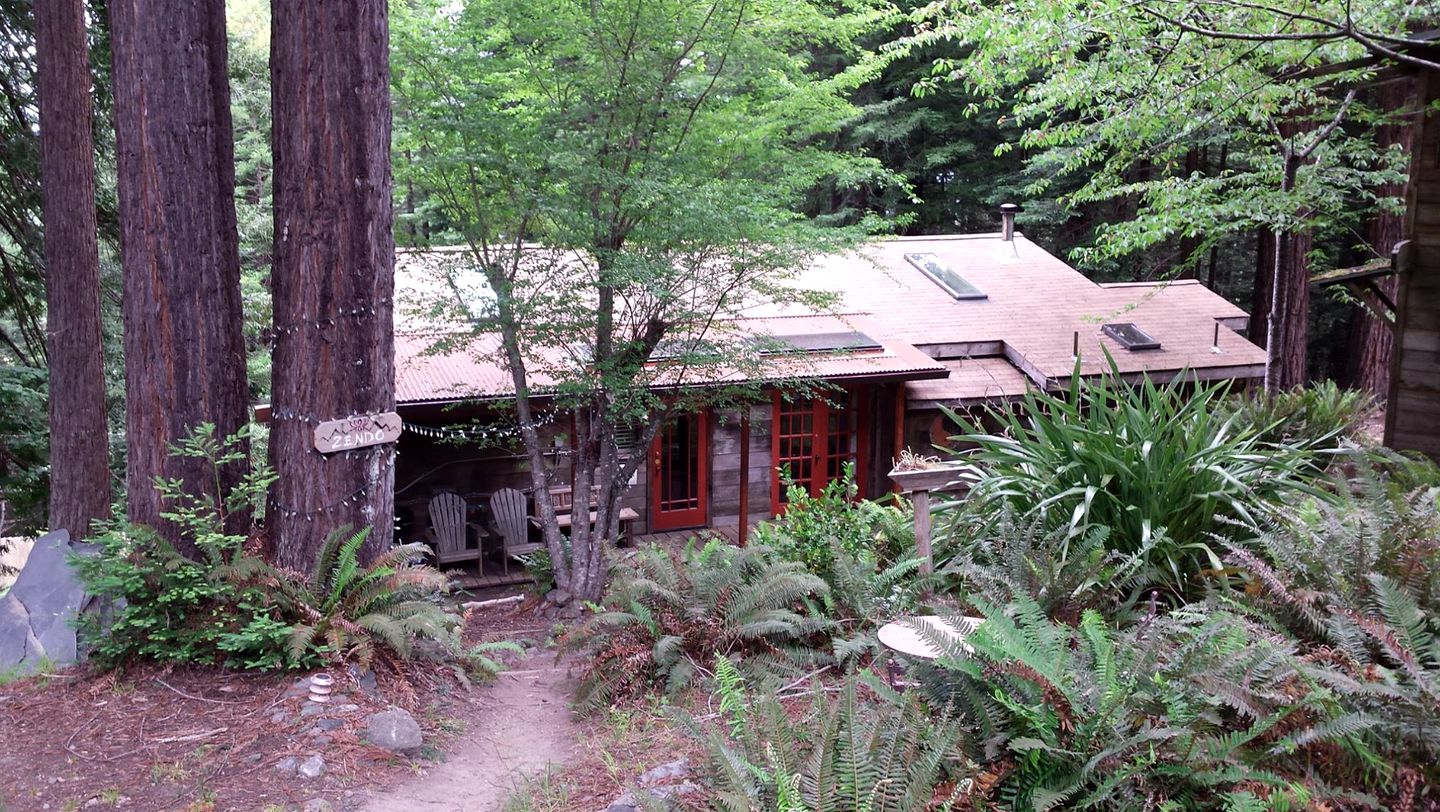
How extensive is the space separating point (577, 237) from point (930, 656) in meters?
5.54

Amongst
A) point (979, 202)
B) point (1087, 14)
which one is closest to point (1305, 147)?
point (1087, 14)

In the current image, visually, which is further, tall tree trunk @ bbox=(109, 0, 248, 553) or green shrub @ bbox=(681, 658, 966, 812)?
tall tree trunk @ bbox=(109, 0, 248, 553)

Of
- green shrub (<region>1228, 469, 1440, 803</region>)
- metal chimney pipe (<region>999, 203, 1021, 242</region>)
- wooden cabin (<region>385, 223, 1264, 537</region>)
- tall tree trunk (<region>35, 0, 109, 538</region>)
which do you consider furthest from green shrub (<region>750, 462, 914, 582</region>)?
metal chimney pipe (<region>999, 203, 1021, 242</region>)

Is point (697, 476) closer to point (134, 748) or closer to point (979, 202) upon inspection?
point (134, 748)

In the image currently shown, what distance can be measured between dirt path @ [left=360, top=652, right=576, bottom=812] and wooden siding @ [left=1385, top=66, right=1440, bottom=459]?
225 inches

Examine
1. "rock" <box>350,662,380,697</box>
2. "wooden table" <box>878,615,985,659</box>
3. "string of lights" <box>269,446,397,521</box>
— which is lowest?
"rock" <box>350,662,380,697</box>

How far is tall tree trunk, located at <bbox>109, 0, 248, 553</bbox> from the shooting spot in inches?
199

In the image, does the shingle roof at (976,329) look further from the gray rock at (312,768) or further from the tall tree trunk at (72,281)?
the gray rock at (312,768)

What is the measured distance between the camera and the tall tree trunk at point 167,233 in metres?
5.06

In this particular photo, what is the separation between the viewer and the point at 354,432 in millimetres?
5098

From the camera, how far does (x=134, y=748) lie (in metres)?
3.94

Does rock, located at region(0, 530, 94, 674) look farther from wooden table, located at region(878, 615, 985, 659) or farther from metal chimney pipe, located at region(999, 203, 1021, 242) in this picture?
metal chimney pipe, located at region(999, 203, 1021, 242)

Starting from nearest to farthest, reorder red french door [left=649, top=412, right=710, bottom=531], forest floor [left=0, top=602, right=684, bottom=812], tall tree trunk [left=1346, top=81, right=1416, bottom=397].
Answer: forest floor [left=0, top=602, right=684, bottom=812], red french door [left=649, top=412, right=710, bottom=531], tall tree trunk [left=1346, top=81, right=1416, bottom=397]

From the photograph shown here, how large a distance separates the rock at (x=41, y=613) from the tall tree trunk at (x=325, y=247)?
1.04 m
